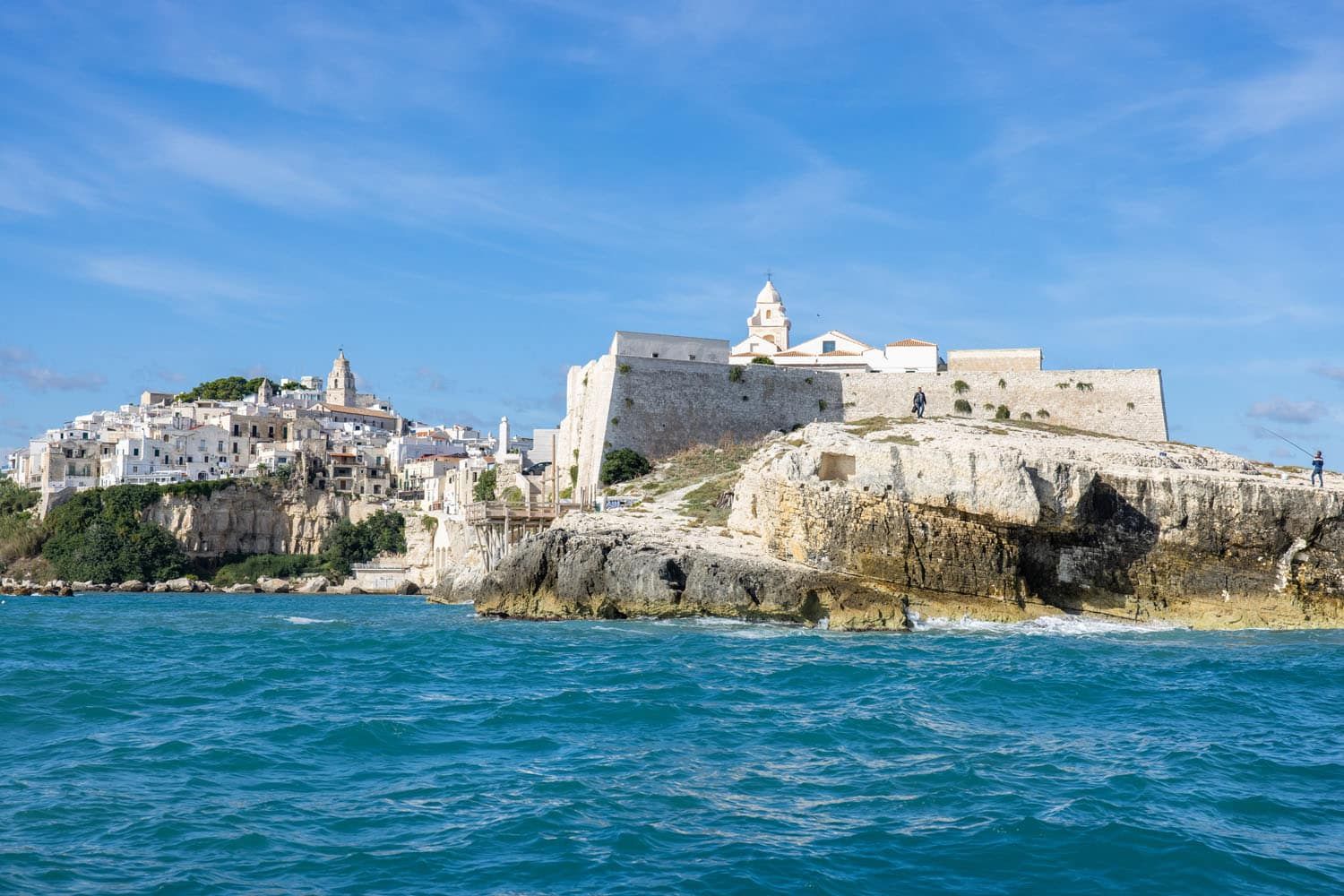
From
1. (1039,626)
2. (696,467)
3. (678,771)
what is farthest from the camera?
(696,467)

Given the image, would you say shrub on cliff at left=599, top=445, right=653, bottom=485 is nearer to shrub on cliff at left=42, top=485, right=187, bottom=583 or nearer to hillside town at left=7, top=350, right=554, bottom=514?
hillside town at left=7, top=350, right=554, bottom=514

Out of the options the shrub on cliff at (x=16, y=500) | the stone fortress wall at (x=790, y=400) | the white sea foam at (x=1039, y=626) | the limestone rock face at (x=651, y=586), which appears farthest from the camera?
the shrub on cliff at (x=16, y=500)

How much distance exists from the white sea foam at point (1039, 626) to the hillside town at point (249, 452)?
40.6 meters

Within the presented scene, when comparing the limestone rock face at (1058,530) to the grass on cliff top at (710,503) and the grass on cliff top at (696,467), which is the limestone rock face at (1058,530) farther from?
the grass on cliff top at (696,467)

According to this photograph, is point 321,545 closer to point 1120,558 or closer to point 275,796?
point 1120,558

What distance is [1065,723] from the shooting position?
1430 cm

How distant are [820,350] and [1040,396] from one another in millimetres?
11269

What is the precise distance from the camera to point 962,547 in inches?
1014

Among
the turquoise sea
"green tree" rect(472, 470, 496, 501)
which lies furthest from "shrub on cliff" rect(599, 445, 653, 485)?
the turquoise sea

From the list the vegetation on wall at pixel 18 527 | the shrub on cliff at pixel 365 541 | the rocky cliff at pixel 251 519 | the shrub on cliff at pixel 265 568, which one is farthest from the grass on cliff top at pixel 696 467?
the vegetation on wall at pixel 18 527

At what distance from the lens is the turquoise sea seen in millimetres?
8867

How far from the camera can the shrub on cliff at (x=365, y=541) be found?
6562 cm

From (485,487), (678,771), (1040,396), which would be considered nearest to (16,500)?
(485,487)

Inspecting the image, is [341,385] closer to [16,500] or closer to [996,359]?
[16,500]
